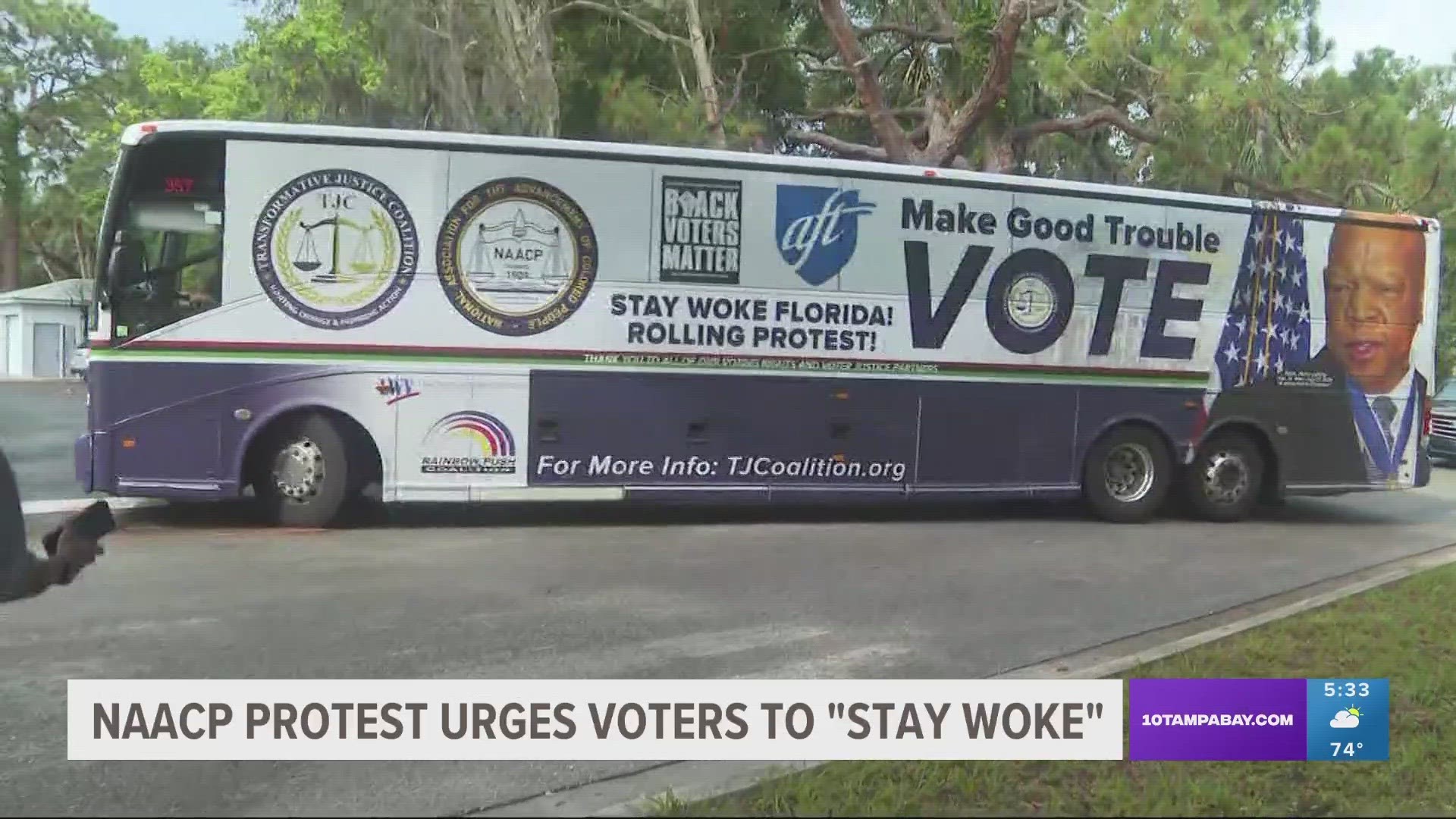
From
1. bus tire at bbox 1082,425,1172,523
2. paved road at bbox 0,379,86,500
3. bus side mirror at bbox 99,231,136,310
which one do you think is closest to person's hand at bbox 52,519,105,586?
paved road at bbox 0,379,86,500

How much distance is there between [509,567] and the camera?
792 centimetres

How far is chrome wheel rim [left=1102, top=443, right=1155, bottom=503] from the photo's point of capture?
35.7 ft

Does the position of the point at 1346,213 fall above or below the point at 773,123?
below

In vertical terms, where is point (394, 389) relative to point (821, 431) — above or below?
above

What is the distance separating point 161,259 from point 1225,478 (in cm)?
974

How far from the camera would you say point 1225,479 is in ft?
36.5

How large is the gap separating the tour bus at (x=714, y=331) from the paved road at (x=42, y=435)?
2.03m

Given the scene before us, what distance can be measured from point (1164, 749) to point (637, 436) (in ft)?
19.8

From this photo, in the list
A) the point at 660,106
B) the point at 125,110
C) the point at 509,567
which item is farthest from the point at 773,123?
the point at 125,110

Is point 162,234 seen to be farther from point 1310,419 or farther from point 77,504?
point 1310,419

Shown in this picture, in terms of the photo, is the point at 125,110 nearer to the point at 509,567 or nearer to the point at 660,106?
the point at 660,106

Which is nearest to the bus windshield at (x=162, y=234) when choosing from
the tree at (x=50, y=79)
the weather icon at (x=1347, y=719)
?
the weather icon at (x=1347, y=719)

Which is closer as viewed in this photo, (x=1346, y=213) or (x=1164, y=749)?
(x=1164, y=749)

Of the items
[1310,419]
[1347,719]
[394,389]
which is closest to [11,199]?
[394,389]
